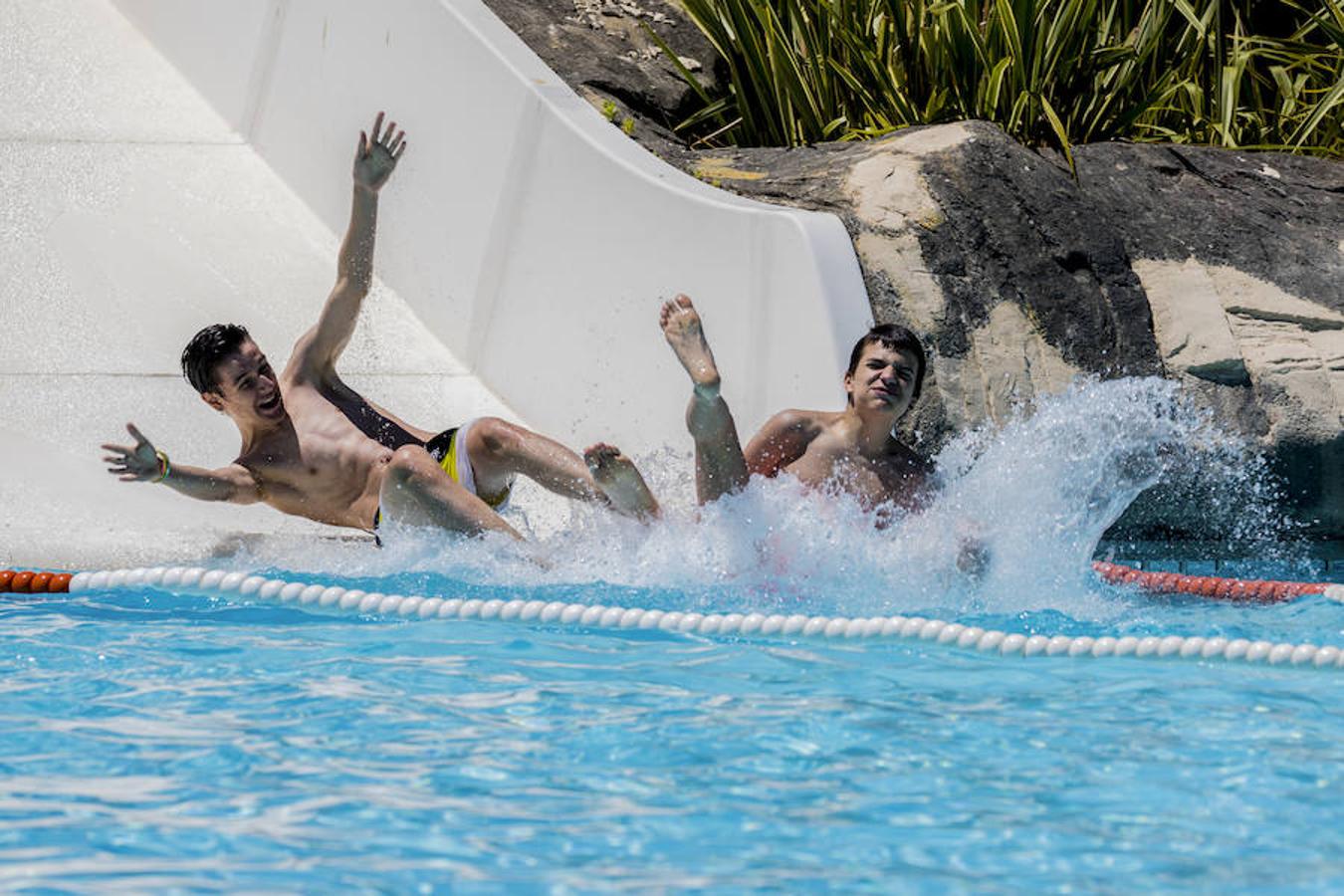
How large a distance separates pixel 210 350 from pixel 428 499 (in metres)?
0.78

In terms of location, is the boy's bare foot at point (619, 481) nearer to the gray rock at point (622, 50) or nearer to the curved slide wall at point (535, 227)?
the curved slide wall at point (535, 227)

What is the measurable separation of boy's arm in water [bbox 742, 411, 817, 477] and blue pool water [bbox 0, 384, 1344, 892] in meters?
0.16

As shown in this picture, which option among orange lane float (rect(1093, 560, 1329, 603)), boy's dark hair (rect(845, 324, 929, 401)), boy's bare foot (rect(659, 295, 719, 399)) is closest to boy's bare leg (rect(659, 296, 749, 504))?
boy's bare foot (rect(659, 295, 719, 399))

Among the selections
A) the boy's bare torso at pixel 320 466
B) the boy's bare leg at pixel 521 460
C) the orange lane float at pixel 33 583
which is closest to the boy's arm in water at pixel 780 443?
the boy's bare leg at pixel 521 460

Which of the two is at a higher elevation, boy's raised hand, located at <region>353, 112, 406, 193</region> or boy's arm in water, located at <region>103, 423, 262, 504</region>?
boy's raised hand, located at <region>353, 112, 406, 193</region>

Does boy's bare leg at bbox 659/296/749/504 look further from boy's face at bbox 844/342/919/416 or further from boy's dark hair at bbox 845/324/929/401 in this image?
boy's dark hair at bbox 845/324/929/401

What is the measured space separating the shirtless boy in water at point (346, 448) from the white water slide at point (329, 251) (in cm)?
17

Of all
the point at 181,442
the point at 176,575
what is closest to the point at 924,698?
the point at 176,575

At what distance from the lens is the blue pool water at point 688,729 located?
7.42 ft

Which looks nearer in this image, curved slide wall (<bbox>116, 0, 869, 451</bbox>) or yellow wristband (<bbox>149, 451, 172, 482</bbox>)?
yellow wristband (<bbox>149, 451, 172, 482</bbox>)

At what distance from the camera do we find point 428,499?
4.51 metres

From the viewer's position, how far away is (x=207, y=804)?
8.07 ft

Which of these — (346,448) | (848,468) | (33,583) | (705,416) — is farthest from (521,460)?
(33,583)

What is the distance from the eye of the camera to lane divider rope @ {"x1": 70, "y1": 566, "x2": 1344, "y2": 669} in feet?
11.9
